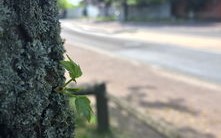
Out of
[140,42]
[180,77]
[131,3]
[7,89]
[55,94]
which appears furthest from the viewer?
[131,3]

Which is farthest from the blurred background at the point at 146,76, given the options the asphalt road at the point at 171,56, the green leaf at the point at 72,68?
the green leaf at the point at 72,68

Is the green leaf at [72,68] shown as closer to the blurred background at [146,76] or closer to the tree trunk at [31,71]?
the tree trunk at [31,71]

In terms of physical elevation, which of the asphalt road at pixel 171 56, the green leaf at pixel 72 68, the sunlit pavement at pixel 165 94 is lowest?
the asphalt road at pixel 171 56

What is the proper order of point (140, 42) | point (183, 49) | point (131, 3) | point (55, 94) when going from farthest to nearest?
point (131, 3), point (140, 42), point (183, 49), point (55, 94)

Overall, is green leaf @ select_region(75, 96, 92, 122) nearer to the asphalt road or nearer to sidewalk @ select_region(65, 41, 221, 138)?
sidewalk @ select_region(65, 41, 221, 138)

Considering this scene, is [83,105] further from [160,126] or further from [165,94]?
[165,94]

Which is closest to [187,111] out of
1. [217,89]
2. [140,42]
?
[217,89]

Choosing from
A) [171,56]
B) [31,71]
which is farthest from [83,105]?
[171,56]

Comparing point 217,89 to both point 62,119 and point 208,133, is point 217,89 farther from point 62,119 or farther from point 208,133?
point 62,119
